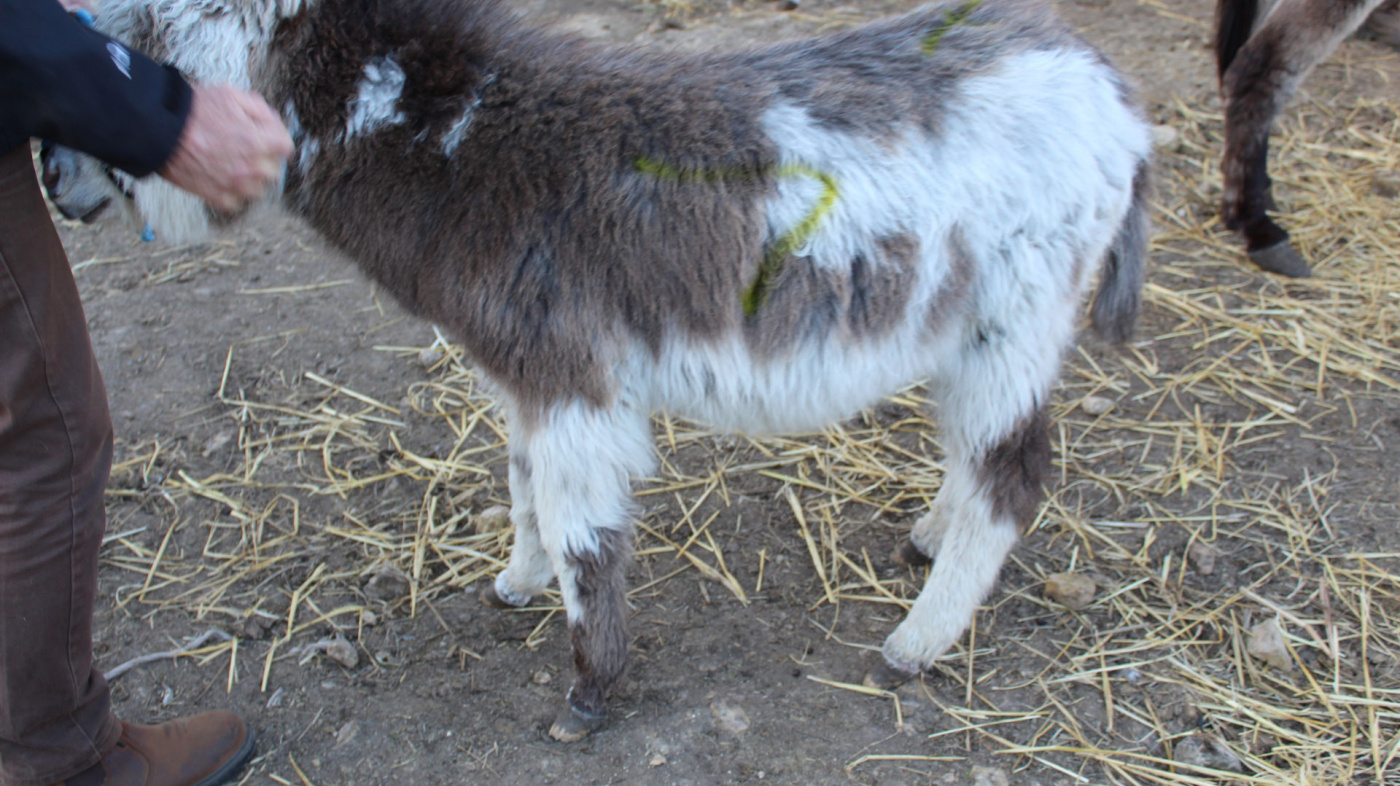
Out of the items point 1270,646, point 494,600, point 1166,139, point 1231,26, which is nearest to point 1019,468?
point 1270,646

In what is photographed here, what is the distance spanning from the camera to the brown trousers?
1.64m

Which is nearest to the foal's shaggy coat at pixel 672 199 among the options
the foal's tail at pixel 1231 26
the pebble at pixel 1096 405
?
the pebble at pixel 1096 405

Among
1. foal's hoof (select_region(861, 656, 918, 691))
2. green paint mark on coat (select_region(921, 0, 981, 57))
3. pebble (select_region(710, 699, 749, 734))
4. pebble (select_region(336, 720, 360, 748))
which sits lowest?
foal's hoof (select_region(861, 656, 918, 691))

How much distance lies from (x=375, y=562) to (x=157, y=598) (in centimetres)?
61

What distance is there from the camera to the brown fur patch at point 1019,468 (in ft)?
7.81

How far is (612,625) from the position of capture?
2328 millimetres

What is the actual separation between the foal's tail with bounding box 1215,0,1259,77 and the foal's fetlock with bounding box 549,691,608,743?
3816 mm

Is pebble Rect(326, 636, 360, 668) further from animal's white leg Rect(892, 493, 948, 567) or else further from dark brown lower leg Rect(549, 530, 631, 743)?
animal's white leg Rect(892, 493, 948, 567)

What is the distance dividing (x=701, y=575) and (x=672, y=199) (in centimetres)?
130

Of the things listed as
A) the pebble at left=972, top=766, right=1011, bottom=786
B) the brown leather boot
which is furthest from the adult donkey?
the brown leather boot

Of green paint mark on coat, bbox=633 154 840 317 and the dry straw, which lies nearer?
green paint mark on coat, bbox=633 154 840 317

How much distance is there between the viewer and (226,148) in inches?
61.9

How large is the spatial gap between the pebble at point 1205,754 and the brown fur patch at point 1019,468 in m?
0.66

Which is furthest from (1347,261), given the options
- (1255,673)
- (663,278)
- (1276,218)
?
(663,278)
